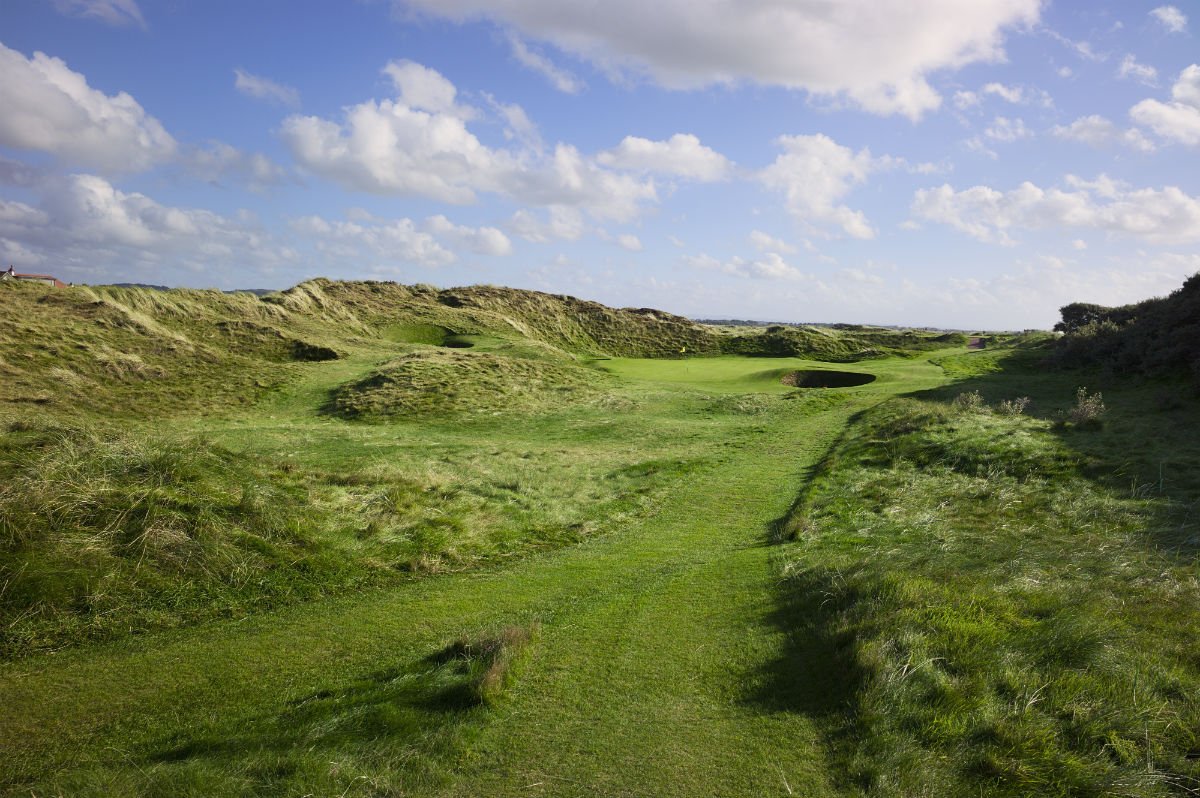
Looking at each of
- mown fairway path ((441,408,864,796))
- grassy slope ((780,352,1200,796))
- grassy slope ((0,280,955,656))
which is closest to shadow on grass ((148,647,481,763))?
mown fairway path ((441,408,864,796))

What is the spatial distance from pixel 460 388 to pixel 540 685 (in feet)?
94.1

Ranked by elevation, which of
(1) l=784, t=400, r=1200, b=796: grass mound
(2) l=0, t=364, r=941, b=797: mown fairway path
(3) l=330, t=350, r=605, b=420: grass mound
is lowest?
(2) l=0, t=364, r=941, b=797: mown fairway path

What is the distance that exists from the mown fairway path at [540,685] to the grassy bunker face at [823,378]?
34455mm

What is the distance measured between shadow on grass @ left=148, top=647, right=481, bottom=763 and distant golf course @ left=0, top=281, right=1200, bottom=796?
0.13 ft

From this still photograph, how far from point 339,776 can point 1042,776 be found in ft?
19.9

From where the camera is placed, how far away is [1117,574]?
936 centimetres

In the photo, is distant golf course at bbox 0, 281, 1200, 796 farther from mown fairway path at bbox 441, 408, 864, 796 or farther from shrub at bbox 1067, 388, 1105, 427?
shrub at bbox 1067, 388, 1105, 427

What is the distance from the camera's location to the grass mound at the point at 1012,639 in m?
5.33

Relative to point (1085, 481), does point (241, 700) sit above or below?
below

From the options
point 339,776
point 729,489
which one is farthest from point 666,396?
point 339,776

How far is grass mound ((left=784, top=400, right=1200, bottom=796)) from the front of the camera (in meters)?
5.33

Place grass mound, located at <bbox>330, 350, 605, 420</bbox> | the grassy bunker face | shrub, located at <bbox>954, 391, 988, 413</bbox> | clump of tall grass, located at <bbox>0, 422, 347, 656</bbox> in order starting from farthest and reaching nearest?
the grassy bunker face → grass mound, located at <bbox>330, 350, 605, 420</bbox> → shrub, located at <bbox>954, 391, 988, 413</bbox> → clump of tall grass, located at <bbox>0, 422, 347, 656</bbox>

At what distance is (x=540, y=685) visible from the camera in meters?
6.89

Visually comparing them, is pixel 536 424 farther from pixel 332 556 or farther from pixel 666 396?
pixel 332 556
